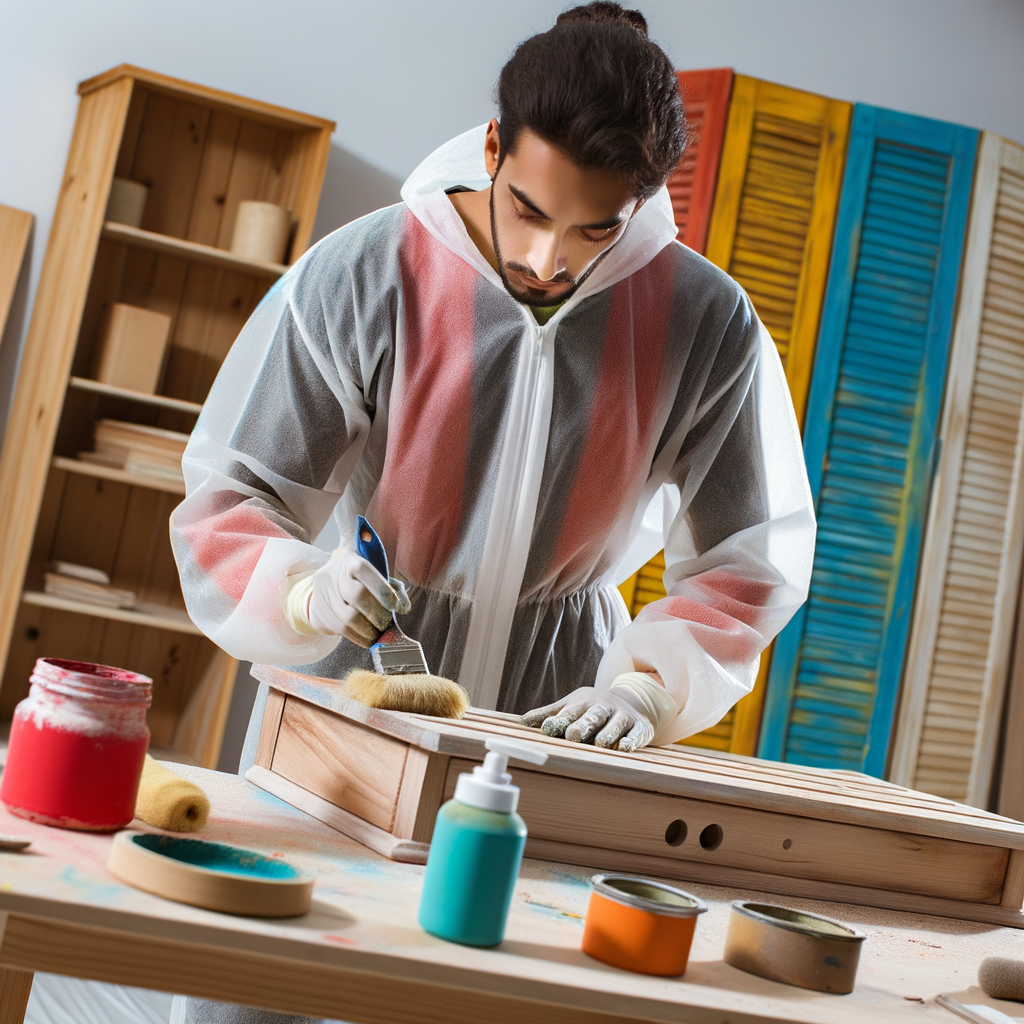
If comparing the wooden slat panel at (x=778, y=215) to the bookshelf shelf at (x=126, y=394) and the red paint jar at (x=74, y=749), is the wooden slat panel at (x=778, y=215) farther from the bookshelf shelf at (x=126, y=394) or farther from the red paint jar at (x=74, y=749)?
the red paint jar at (x=74, y=749)

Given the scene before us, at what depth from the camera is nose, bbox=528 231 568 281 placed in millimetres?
1191

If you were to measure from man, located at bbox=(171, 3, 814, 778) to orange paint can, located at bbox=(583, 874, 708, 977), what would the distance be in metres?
0.47

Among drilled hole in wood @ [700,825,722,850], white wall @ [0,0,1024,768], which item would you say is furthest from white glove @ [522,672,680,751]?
white wall @ [0,0,1024,768]

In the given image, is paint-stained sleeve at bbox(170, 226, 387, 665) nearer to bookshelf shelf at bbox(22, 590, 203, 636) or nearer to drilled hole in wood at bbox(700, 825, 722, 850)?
drilled hole in wood at bbox(700, 825, 722, 850)

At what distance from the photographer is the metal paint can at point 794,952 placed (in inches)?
28.6

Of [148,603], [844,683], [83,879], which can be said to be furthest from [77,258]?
[83,879]

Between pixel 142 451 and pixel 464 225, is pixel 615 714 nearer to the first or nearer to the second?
pixel 464 225

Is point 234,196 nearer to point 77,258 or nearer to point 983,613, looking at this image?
point 77,258

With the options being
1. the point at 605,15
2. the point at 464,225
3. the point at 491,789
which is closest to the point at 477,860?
the point at 491,789

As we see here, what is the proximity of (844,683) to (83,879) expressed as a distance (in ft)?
8.17

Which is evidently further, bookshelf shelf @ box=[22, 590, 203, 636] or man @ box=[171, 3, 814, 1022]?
bookshelf shelf @ box=[22, 590, 203, 636]

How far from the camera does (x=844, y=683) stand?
2.86 m

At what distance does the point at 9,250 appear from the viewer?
2.94 meters

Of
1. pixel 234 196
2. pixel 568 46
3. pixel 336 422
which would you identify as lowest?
pixel 336 422
